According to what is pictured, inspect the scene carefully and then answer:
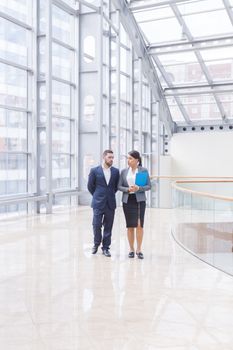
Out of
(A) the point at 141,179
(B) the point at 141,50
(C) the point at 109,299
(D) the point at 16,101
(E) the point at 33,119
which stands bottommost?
(C) the point at 109,299

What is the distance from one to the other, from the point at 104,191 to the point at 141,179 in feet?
1.82

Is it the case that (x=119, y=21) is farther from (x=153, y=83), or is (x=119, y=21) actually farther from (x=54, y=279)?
(x=54, y=279)

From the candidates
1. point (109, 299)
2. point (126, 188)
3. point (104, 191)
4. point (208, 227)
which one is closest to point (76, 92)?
point (104, 191)

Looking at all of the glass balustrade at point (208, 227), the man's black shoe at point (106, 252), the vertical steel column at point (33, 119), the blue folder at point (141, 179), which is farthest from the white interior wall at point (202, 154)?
the man's black shoe at point (106, 252)

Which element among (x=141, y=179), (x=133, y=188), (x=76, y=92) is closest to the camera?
(x=133, y=188)

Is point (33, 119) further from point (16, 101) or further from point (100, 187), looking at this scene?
point (100, 187)

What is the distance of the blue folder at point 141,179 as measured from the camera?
6.09 m

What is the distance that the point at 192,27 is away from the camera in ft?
51.9

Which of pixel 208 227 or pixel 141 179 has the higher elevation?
pixel 141 179

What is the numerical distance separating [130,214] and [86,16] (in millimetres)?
9436

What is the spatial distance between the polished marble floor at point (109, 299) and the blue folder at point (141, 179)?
3.45 ft

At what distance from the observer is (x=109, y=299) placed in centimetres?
424

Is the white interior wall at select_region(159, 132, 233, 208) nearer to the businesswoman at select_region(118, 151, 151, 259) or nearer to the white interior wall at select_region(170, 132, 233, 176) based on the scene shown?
the white interior wall at select_region(170, 132, 233, 176)

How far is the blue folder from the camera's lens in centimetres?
609
